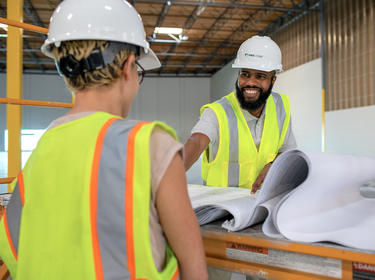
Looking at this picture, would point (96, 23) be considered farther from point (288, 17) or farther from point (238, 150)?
point (288, 17)

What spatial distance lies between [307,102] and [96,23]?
32.1ft

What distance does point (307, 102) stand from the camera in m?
10.1

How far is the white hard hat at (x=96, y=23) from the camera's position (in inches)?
43.9

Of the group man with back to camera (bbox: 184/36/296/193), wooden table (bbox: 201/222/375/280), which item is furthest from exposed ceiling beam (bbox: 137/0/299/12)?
wooden table (bbox: 201/222/375/280)

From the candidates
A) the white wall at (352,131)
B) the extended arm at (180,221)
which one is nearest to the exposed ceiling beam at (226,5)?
the white wall at (352,131)

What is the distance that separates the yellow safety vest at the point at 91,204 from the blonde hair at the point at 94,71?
0.14 metres

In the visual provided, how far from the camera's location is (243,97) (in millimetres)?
2947

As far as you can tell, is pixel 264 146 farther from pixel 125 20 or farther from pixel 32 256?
pixel 32 256

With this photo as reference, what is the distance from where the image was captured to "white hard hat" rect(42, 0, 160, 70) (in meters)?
1.11

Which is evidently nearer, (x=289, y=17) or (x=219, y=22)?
(x=289, y=17)

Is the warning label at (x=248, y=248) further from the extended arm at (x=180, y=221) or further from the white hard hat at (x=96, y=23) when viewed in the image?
the white hard hat at (x=96, y=23)

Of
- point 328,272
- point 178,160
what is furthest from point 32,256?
point 328,272

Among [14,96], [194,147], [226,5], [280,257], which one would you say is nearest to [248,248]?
[280,257]

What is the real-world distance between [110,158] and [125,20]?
0.50m
